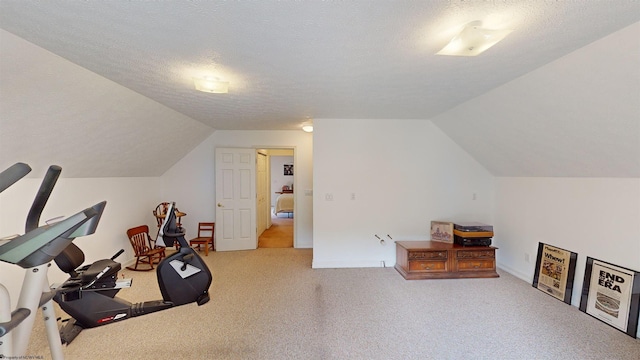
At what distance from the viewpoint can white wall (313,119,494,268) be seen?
384 centimetres

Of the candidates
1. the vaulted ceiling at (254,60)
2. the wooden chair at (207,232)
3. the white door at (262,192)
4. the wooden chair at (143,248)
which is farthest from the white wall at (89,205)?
the white door at (262,192)

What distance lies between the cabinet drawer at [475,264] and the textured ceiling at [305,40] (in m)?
2.22

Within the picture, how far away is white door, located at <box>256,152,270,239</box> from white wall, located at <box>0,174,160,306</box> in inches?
72.4

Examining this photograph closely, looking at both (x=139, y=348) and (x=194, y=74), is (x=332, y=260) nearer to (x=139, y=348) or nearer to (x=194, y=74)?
(x=139, y=348)

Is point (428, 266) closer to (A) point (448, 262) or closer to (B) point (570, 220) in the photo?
(A) point (448, 262)

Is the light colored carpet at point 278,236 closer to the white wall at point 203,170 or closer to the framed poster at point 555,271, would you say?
the white wall at point 203,170

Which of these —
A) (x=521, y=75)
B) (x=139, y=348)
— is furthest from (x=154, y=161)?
(x=521, y=75)

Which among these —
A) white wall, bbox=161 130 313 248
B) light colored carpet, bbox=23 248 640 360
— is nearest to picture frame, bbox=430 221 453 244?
light colored carpet, bbox=23 248 640 360

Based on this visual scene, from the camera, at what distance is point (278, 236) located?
19.1 ft

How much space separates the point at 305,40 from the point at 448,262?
3.29m

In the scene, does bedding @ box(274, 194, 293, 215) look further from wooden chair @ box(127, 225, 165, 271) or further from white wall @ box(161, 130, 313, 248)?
wooden chair @ box(127, 225, 165, 271)

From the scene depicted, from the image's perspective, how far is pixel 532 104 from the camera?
2.34m

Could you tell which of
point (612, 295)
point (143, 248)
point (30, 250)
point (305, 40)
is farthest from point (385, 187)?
point (143, 248)

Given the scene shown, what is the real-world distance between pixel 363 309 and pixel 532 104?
2572mm
